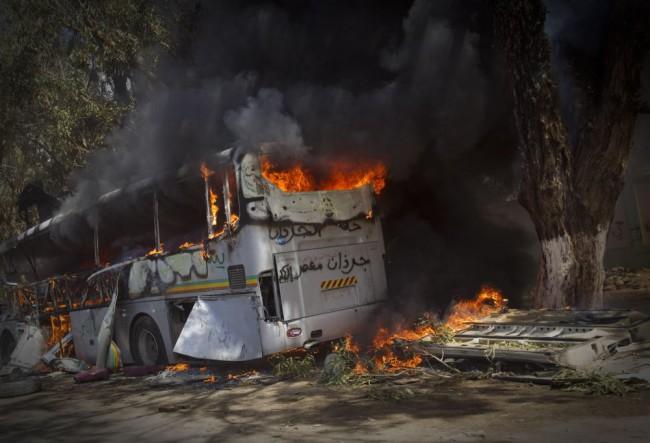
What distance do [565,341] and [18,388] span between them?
24.8 feet

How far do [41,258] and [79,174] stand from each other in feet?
6.89

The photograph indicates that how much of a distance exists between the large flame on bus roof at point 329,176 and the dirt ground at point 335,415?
8.44ft

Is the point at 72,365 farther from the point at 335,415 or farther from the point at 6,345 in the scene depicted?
the point at 335,415

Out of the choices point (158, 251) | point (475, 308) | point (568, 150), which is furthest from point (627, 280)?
point (158, 251)

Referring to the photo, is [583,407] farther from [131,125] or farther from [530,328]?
[131,125]

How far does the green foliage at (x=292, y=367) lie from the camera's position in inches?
276

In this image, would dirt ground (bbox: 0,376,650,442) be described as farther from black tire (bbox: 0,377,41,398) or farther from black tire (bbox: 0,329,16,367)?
black tire (bbox: 0,329,16,367)

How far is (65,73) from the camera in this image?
515 inches

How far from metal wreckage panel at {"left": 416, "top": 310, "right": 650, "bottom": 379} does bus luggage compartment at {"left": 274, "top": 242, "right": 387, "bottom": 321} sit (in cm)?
164

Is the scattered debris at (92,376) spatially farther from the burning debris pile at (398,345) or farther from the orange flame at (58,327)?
the burning debris pile at (398,345)

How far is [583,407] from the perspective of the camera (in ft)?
13.6

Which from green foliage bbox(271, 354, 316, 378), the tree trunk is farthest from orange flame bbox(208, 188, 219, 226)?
the tree trunk

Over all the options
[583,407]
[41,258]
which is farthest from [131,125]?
[583,407]

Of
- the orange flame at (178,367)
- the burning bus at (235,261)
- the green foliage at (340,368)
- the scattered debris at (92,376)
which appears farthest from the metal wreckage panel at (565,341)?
the scattered debris at (92,376)
